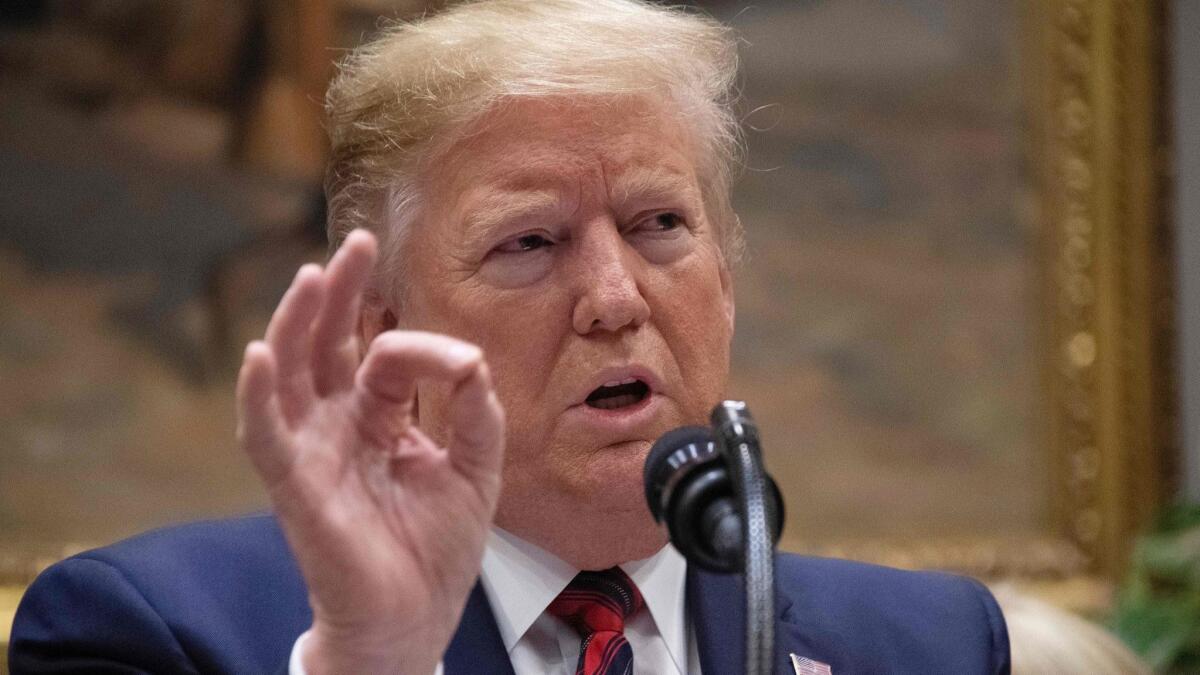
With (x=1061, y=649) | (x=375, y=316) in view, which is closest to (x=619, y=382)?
(x=375, y=316)

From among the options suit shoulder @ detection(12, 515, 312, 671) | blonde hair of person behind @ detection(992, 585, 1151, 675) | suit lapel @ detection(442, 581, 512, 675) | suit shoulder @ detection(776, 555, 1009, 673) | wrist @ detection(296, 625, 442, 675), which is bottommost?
blonde hair of person behind @ detection(992, 585, 1151, 675)

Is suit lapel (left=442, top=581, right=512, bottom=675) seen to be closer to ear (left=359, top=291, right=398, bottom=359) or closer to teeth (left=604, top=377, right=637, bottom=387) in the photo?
teeth (left=604, top=377, right=637, bottom=387)

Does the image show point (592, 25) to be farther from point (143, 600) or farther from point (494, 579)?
point (143, 600)

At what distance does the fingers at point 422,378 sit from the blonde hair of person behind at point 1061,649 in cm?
151

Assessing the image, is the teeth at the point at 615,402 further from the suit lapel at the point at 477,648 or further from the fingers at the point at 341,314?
the fingers at the point at 341,314

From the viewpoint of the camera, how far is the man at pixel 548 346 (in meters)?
2.04

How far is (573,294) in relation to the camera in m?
→ 2.13

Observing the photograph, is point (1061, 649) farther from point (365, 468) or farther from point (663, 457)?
point (365, 468)

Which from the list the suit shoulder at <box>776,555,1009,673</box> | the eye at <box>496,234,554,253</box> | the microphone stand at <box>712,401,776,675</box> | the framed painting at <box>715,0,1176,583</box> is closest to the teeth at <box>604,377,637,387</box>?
the eye at <box>496,234,554,253</box>

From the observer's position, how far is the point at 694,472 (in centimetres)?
145

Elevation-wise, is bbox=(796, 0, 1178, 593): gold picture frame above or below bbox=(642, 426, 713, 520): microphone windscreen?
below

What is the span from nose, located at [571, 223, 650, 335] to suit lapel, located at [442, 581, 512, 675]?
0.45 m

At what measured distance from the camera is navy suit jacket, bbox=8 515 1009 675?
1.95 metres

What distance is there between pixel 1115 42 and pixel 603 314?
10.7ft
